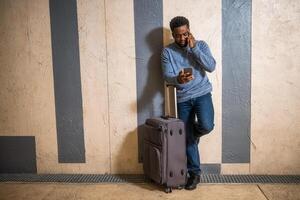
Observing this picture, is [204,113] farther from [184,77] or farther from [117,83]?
[117,83]

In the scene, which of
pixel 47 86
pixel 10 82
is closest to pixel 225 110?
pixel 47 86

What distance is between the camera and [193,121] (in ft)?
9.57

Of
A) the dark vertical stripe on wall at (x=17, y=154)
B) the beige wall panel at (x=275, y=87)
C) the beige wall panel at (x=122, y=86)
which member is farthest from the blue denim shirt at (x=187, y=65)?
the dark vertical stripe on wall at (x=17, y=154)

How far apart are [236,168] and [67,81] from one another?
74.7 inches

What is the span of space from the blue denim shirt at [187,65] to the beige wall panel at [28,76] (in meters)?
1.21

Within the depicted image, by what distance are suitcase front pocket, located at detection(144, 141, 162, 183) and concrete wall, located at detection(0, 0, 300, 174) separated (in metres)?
0.29

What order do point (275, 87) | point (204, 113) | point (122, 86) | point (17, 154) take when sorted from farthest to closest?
point (17, 154) → point (122, 86) → point (275, 87) → point (204, 113)

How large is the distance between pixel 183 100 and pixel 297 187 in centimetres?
127

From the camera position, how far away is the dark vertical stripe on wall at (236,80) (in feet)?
9.68

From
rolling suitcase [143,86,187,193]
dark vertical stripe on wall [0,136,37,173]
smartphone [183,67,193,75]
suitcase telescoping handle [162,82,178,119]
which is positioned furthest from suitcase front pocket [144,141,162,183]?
dark vertical stripe on wall [0,136,37,173]

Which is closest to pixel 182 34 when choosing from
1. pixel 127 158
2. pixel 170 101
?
pixel 170 101

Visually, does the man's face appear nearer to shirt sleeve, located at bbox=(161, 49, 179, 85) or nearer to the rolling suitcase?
shirt sleeve, located at bbox=(161, 49, 179, 85)

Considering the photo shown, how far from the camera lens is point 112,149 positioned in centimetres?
320

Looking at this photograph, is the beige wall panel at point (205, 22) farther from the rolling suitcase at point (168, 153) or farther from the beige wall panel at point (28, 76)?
the beige wall panel at point (28, 76)
